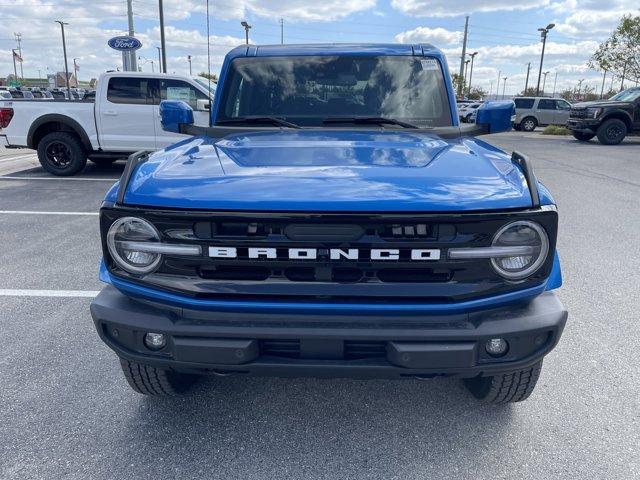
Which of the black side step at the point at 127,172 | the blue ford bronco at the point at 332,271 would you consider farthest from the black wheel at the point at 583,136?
the black side step at the point at 127,172

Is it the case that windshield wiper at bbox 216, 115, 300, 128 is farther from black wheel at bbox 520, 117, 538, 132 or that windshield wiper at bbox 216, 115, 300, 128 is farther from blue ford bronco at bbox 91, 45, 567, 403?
black wheel at bbox 520, 117, 538, 132

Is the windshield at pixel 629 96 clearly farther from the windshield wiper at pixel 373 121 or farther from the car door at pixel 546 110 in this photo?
the windshield wiper at pixel 373 121

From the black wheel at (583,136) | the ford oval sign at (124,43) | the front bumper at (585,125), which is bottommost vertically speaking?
the black wheel at (583,136)

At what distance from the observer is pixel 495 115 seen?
338 cm

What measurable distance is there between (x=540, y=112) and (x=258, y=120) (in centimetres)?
2659

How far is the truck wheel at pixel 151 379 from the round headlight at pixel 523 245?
1635 millimetres

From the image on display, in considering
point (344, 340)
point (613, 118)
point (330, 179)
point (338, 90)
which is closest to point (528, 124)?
point (613, 118)

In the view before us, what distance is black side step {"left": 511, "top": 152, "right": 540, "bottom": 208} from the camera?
2.05m

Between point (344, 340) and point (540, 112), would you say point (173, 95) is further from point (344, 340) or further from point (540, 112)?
point (540, 112)

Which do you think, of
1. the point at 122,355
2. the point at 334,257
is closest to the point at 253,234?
the point at 334,257

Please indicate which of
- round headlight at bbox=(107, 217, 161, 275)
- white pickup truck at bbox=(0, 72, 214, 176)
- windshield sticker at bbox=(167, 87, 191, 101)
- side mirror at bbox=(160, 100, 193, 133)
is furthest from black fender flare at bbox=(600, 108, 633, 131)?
round headlight at bbox=(107, 217, 161, 275)

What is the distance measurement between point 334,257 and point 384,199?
0.30 metres

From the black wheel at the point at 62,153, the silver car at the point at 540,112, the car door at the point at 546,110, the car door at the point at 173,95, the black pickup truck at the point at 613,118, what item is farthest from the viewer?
the car door at the point at 546,110

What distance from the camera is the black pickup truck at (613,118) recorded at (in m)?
17.3
